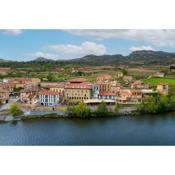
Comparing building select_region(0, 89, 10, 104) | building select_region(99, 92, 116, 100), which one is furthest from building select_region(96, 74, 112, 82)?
building select_region(0, 89, 10, 104)

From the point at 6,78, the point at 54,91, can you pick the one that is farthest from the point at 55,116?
the point at 6,78

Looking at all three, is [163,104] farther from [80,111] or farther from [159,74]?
[80,111]

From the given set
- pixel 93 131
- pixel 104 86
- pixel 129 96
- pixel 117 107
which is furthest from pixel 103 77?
pixel 93 131

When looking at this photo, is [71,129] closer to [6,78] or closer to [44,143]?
[44,143]

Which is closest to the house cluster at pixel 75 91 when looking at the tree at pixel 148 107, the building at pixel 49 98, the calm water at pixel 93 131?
the building at pixel 49 98

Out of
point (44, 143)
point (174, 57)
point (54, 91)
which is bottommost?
point (44, 143)

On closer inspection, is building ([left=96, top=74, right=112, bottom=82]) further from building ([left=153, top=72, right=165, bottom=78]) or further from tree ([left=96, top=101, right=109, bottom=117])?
building ([left=153, top=72, right=165, bottom=78])
